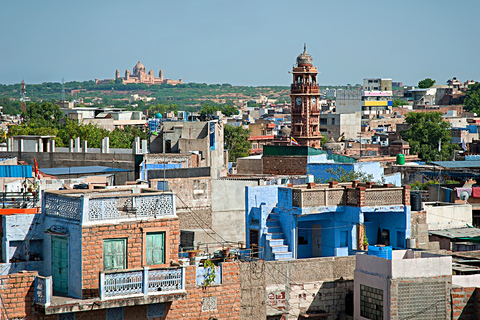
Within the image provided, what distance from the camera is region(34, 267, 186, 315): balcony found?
43.4 feet

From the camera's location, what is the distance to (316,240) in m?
19.8

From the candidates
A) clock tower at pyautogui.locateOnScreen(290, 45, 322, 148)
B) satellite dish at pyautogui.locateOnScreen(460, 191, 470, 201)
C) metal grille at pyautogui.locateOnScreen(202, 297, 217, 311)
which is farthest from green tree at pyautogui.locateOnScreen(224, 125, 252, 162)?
metal grille at pyautogui.locateOnScreen(202, 297, 217, 311)

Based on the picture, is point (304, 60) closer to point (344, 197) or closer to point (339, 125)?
point (339, 125)

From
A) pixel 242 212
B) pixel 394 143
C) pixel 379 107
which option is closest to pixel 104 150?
pixel 242 212

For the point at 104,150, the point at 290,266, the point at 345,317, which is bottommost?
the point at 345,317

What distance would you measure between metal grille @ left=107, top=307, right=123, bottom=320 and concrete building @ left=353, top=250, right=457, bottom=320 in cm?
537

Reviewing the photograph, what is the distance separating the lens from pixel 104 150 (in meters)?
34.8

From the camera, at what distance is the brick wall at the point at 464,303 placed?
16.8 meters

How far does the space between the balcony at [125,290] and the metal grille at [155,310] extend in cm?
31

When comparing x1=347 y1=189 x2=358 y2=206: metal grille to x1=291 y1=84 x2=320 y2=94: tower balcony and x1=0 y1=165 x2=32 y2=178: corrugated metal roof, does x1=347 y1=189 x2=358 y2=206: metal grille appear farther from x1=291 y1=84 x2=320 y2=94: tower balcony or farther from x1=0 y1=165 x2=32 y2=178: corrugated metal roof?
x1=291 y1=84 x2=320 y2=94: tower balcony

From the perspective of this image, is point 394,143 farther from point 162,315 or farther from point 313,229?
point 162,315

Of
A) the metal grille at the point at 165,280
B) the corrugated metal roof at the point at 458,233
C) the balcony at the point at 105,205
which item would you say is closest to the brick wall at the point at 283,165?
the corrugated metal roof at the point at 458,233

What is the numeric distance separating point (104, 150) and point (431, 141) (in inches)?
2221

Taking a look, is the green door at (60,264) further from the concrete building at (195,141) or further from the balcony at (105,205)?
the concrete building at (195,141)
